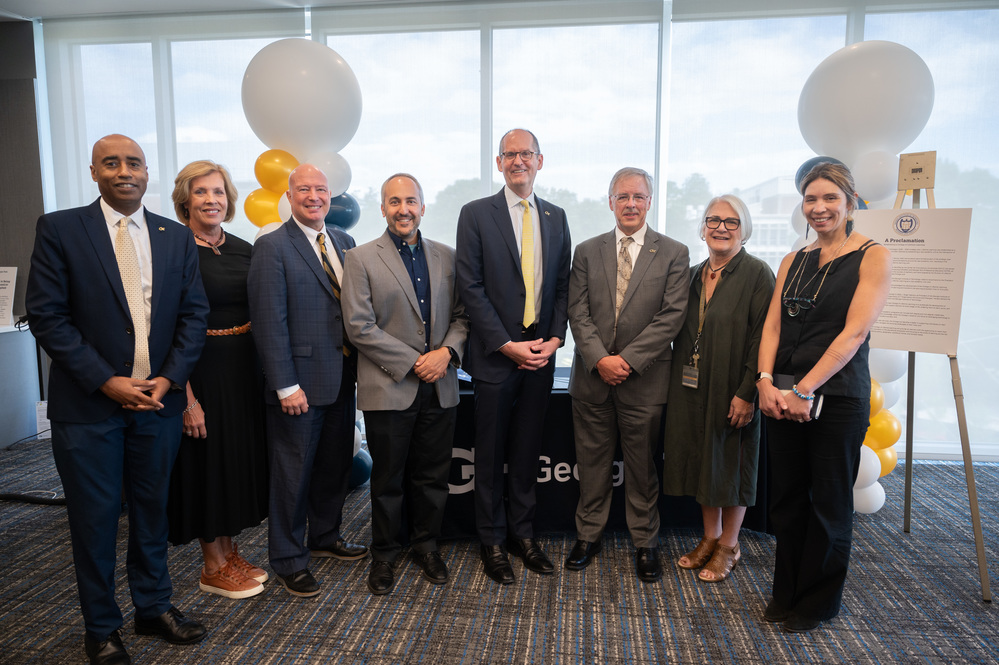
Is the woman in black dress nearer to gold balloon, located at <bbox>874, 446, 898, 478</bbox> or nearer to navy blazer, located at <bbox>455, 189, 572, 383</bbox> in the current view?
navy blazer, located at <bbox>455, 189, 572, 383</bbox>

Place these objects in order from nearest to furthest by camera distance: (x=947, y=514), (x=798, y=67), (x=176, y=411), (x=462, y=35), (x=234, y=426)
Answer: (x=176, y=411) → (x=234, y=426) → (x=947, y=514) → (x=798, y=67) → (x=462, y=35)

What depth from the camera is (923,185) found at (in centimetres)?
266

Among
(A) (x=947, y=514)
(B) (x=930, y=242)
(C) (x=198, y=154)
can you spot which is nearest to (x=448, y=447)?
(B) (x=930, y=242)

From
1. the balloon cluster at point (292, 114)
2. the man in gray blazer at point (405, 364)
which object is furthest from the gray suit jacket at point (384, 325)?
the balloon cluster at point (292, 114)

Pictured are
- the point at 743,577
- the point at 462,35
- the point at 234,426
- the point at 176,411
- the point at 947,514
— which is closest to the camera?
the point at 176,411

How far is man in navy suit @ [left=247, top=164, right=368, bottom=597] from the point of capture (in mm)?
2238

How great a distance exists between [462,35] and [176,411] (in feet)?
12.9

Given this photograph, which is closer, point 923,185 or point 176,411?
point 176,411

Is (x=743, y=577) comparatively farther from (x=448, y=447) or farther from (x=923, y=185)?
(x=923, y=185)

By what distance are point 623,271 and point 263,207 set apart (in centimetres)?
212

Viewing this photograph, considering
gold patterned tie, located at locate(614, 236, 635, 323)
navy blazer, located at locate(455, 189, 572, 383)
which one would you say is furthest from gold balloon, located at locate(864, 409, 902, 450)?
navy blazer, located at locate(455, 189, 572, 383)

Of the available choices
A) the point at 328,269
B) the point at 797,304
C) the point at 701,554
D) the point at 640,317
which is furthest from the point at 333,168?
the point at 701,554

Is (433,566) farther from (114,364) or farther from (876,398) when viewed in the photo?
(876,398)

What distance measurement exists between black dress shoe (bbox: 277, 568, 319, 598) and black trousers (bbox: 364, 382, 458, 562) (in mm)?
264
